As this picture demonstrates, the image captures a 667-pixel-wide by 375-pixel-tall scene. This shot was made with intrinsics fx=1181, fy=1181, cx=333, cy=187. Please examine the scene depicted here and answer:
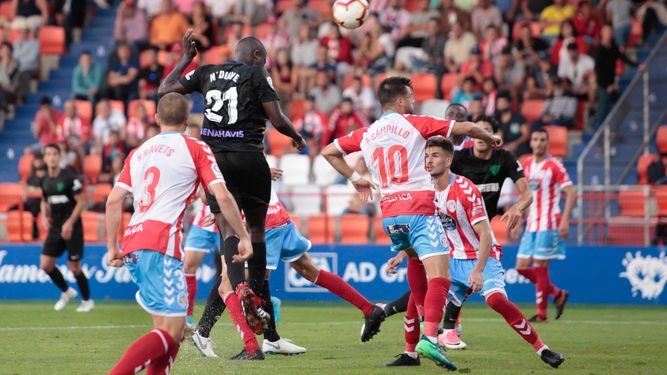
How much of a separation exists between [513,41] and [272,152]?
17.2ft

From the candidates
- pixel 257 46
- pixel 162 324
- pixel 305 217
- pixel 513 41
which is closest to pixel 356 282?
pixel 305 217

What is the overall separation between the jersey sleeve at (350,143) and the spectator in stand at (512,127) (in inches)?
402

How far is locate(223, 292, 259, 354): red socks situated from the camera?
1038 centimetres

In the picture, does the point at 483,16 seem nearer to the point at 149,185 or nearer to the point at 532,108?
the point at 532,108

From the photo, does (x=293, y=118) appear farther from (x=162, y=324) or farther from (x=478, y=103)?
(x=162, y=324)

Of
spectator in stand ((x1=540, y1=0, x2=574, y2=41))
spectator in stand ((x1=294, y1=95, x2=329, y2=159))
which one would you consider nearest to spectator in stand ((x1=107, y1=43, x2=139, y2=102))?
spectator in stand ((x1=294, y1=95, x2=329, y2=159))

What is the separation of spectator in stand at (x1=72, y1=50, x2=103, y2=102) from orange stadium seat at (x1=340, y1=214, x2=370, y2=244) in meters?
7.55

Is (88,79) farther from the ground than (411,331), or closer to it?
farther from the ground

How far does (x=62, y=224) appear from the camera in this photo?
1734cm

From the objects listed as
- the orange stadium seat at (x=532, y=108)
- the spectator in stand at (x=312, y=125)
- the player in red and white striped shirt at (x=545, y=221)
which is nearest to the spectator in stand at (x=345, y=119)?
the spectator in stand at (x=312, y=125)

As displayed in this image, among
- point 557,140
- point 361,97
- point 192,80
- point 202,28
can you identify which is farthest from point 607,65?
point 192,80

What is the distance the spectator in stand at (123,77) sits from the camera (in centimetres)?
2479

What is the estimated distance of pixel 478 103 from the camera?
19.0 meters

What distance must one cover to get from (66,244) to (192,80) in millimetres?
7930
